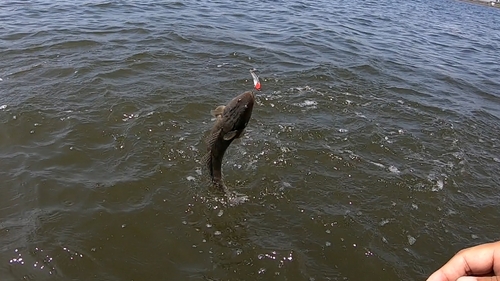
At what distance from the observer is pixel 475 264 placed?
88.0 inches

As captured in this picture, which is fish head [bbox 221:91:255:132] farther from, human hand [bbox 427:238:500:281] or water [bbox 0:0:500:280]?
human hand [bbox 427:238:500:281]

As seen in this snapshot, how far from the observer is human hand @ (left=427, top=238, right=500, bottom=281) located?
219 cm

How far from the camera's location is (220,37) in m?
10.7

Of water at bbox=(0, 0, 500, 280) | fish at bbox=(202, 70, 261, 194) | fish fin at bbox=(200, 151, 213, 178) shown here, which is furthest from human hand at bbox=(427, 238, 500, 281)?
fish fin at bbox=(200, 151, 213, 178)

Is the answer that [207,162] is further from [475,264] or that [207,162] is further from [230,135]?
[475,264]

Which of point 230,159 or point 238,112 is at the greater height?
point 238,112

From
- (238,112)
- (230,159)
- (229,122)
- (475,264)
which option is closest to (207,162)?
(229,122)

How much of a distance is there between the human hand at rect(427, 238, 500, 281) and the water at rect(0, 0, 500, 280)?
188 centimetres

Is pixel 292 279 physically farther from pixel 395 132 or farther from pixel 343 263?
pixel 395 132

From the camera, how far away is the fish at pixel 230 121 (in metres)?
3.76

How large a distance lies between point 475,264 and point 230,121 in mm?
2503

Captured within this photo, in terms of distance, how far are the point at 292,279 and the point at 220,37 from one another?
8.31 m

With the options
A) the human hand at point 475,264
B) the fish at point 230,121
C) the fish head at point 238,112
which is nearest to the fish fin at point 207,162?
the fish at point 230,121

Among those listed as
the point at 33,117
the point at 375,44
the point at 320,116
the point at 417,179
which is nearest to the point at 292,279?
the point at 417,179
